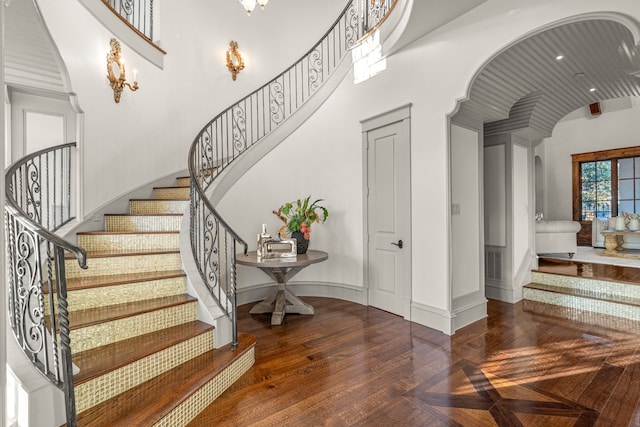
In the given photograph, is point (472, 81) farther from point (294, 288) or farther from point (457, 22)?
point (294, 288)

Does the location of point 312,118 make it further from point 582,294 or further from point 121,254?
→ point 582,294

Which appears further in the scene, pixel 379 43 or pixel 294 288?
pixel 294 288

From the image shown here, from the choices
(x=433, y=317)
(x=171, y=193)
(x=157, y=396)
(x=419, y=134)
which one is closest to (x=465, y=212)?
(x=419, y=134)

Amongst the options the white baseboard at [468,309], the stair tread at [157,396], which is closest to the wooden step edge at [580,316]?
the white baseboard at [468,309]

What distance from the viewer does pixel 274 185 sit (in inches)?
182

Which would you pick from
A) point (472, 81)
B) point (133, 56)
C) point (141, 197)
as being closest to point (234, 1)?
point (133, 56)

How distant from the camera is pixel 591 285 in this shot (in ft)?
13.3

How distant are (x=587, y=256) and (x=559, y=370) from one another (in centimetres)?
467

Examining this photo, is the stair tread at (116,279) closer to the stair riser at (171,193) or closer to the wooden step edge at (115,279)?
the wooden step edge at (115,279)

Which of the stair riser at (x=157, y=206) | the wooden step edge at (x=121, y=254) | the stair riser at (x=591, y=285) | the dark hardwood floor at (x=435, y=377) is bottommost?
the dark hardwood floor at (x=435, y=377)

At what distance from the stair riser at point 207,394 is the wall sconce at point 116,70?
12.0ft

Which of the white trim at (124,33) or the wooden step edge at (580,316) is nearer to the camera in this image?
the wooden step edge at (580,316)

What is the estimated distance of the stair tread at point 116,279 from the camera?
2385 millimetres

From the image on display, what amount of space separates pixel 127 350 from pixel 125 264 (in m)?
0.99
